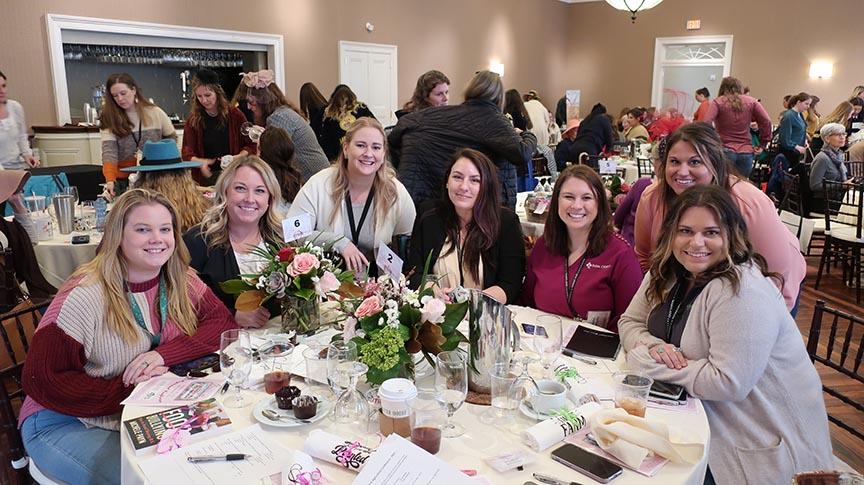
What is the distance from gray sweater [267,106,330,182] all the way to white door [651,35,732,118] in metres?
10.8

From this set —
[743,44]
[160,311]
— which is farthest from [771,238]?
[743,44]

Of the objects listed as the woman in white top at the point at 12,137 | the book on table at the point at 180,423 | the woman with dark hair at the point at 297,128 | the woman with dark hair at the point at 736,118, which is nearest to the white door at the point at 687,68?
the woman with dark hair at the point at 736,118

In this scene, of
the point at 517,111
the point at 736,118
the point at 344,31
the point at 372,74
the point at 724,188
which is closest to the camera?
the point at 724,188

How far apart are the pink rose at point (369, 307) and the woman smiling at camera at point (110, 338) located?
74cm

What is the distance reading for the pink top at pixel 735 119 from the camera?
7020 mm

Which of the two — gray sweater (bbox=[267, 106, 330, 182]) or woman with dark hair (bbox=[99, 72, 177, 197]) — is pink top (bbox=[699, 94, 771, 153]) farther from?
woman with dark hair (bbox=[99, 72, 177, 197])

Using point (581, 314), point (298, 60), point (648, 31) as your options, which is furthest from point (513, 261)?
point (648, 31)

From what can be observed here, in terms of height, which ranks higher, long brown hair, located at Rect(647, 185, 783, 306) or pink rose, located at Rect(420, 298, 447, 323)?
long brown hair, located at Rect(647, 185, 783, 306)

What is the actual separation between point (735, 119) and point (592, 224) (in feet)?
17.6

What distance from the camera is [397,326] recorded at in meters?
1.64

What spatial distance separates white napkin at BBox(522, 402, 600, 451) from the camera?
59.2 inches

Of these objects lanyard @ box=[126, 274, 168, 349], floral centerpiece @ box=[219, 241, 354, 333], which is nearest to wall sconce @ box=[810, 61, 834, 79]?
floral centerpiece @ box=[219, 241, 354, 333]

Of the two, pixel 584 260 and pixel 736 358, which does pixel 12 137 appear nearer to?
pixel 584 260

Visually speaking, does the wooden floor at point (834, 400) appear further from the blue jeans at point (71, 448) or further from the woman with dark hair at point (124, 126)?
the woman with dark hair at point (124, 126)
